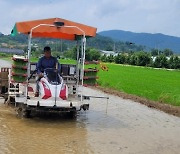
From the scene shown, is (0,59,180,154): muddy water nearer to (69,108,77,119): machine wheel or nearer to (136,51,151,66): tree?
(69,108,77,119): machine wheel

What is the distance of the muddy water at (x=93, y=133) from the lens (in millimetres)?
7580

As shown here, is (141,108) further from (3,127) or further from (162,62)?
(162,62)

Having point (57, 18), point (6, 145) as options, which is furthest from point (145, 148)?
point (57, 18)

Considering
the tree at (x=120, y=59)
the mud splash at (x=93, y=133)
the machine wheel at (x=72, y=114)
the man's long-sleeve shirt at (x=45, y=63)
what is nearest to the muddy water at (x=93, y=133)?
the mud splash at (x=93, y=133)

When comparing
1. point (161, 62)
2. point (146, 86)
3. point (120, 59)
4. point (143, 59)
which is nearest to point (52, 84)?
point (146, 86)

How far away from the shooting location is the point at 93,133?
362 inches

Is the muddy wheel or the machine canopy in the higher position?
the machine canopy

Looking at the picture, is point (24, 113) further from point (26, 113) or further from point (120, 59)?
point (120, 59)

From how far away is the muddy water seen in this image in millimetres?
7580

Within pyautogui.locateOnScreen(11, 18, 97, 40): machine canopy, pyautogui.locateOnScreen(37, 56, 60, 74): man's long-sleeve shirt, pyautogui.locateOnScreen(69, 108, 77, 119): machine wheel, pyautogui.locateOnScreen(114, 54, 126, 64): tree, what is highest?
pyautogui.locateOnScreen(11, 18, 97, 40): machine canopy

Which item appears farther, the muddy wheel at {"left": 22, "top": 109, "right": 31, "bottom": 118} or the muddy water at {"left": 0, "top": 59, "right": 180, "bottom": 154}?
the muddy wheel at {"left": 22, "top": 109, "right": 31, "bottom": 118}

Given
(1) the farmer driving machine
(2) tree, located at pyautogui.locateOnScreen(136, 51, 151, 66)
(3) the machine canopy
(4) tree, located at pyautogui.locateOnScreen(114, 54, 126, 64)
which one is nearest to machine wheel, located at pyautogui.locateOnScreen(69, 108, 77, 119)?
(1) the farmer driving machine

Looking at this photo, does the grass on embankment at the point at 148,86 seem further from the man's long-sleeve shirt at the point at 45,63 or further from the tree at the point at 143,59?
the tree at the point at 143,59

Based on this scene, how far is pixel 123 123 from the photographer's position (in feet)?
35.8
